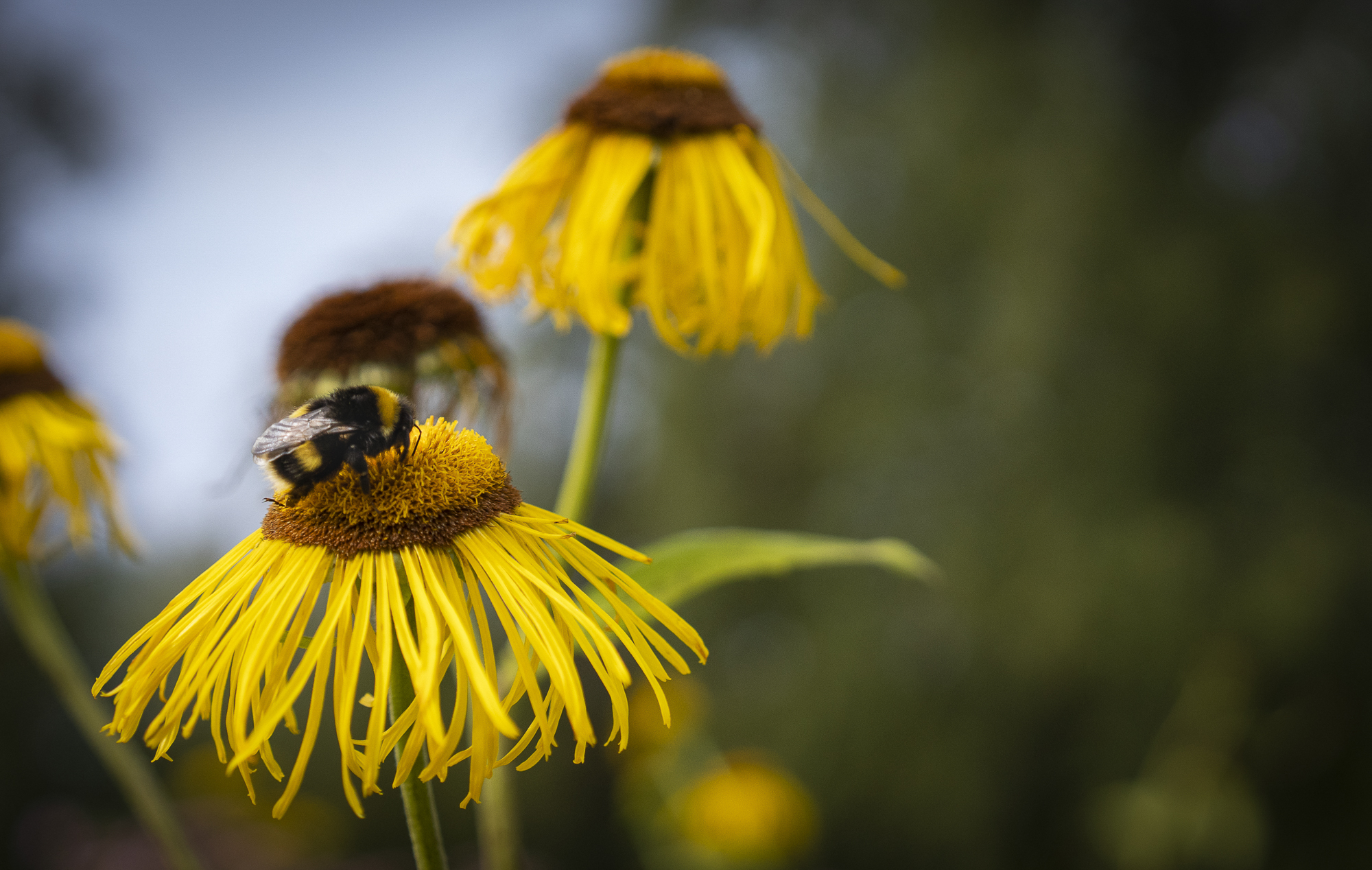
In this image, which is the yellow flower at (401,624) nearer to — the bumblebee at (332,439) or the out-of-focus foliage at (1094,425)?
the bumblebee at (332,439)

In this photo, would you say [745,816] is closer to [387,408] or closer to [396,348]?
[396,348]

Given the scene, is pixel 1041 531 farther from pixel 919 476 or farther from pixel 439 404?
pixel 439 404

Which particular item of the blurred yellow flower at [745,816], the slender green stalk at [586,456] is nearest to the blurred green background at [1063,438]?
the blurred yellow flower at [745,816]

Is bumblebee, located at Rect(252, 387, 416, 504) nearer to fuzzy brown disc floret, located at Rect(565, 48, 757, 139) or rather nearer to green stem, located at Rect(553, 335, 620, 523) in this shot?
green stem, located at Rect(553, 335, 620, 523)

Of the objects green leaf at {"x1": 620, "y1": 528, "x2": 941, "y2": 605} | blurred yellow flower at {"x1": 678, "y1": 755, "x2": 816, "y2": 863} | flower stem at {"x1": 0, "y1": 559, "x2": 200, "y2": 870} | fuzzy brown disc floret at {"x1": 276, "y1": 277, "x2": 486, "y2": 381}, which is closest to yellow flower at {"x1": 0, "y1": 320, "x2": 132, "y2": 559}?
flower stem at {"x1": 0, "y1": 559, "x2": 200, "y2": 870}

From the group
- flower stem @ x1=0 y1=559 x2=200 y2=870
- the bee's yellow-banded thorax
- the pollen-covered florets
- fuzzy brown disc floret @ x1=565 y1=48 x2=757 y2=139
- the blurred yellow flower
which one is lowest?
the blurred yellow flower

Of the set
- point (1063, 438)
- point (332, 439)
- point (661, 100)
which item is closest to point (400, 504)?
point (332, 439)
